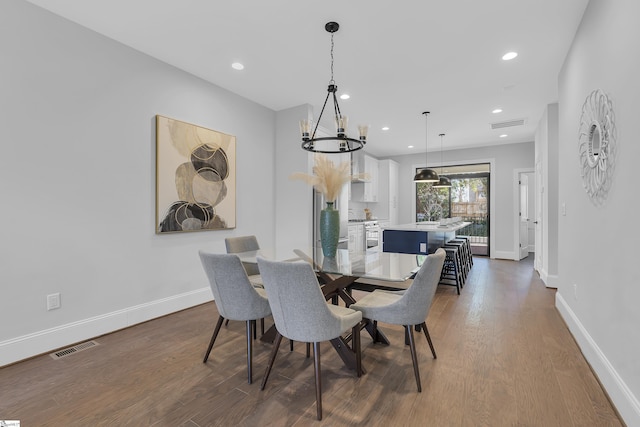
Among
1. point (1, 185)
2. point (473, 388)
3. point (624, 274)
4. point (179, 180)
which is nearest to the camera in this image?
point (624, 274)

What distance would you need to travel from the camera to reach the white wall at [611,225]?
158 centimetres

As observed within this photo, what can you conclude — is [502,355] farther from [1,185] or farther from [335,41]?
[1,185]

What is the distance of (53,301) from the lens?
8.05 feet

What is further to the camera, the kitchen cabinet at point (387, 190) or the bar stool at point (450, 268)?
the kitchen cabinet at point (387, 190)

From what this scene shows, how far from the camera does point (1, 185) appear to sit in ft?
7.19

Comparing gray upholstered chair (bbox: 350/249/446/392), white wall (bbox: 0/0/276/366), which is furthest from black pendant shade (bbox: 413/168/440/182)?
white wall (bbox: 0/0/276/366)

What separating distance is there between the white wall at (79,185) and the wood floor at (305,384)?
1.23 ft

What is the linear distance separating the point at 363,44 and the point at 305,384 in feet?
9.66

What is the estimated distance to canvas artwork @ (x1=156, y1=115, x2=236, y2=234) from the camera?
320 centimetres

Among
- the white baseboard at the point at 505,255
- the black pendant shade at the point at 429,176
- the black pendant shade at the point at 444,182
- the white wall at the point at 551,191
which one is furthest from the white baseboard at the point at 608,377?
the white baseboard at the point at 505,255

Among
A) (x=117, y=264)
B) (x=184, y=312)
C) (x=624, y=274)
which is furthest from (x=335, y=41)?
(x=184, y=312)

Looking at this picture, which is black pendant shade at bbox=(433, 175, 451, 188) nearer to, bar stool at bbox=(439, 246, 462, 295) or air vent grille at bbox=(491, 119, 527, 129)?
air vent grille at bbox=(491, 119, 527, 129)

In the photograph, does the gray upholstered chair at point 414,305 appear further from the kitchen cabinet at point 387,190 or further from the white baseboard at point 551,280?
the kitchen cabinet at point 387,190

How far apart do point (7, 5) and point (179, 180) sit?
179 centimetres
